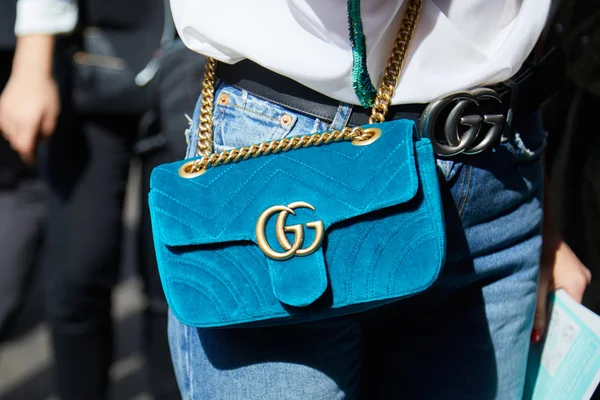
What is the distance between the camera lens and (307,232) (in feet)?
2.22

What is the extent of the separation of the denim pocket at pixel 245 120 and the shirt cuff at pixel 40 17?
0.72 meters

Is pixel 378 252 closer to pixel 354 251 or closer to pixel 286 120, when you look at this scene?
pixel 354 251

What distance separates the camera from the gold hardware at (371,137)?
0.68 meters

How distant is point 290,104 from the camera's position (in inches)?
28.3

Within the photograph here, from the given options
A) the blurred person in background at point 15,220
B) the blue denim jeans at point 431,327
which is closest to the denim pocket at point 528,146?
the blue denim jeans at point 431,327

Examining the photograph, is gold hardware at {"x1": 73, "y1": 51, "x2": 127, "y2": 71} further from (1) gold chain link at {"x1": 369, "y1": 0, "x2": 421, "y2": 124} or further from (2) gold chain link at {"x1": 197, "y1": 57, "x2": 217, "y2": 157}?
(1) gold chain link at {"x1": 369, "y1": 0, "x2": 421, "y2": 124}

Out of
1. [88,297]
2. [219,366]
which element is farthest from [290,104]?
[88,297]

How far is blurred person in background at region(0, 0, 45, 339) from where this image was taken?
5.30ft

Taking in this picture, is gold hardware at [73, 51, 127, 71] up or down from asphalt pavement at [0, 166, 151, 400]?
up

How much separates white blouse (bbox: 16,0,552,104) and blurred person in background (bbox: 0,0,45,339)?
1038mm

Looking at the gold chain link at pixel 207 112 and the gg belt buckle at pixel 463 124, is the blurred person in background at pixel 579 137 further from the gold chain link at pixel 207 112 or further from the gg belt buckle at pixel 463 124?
the gold chain link at pixel 207 112

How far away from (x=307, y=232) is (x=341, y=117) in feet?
0.44

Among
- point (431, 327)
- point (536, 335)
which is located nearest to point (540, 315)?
point (536, 335)

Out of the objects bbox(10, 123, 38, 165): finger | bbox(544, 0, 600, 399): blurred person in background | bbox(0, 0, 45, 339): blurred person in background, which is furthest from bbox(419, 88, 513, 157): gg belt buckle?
bbox(0, 0, 45, 339): blurred person in background
